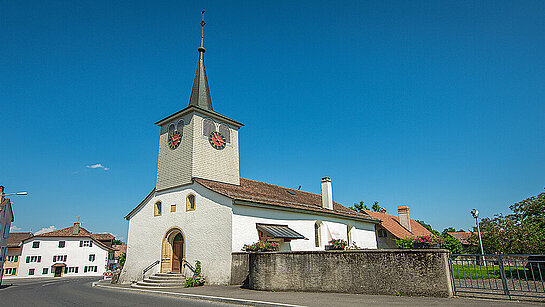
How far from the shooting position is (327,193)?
2647 cm

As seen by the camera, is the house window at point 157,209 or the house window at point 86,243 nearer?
the house window at point 157,209

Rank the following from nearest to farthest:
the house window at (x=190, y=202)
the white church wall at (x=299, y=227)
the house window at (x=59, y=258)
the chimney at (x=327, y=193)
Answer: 1. the white church wall at (x=299, y=227)
2. the house window at (x=190, y=202)
3. the chimney at (x=327, y=193)
4. the house window at (x=59, y=258)

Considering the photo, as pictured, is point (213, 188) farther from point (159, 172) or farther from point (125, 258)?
point (125, 258)

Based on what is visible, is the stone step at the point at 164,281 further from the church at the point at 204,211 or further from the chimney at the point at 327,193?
the chimney at the point at 327,193

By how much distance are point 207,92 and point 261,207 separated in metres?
10.1

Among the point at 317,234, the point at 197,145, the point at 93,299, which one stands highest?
the point at 197,145

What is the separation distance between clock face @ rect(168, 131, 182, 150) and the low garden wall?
10.9 m

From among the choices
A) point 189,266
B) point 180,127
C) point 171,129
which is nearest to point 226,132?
point 180,127

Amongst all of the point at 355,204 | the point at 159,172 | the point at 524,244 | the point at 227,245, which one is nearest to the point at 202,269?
the point at 227,245

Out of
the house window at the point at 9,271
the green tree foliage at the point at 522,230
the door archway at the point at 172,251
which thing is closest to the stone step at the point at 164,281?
the door archway at the point at 172,251

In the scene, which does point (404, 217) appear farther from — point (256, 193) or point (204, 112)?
point (204, 112)

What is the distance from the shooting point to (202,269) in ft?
57.3

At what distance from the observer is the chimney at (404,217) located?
34278 millimetres

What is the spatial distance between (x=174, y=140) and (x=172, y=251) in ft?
24.0
